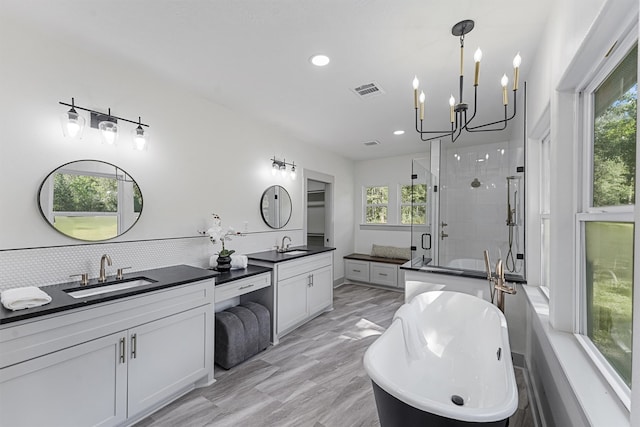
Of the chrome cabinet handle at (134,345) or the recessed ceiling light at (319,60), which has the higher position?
the recessed ceiling light at (319,60)

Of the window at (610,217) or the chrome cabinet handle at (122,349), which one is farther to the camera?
the chrome cabinet handle at (122,349)

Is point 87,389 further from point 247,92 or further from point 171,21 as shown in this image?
point 247,92

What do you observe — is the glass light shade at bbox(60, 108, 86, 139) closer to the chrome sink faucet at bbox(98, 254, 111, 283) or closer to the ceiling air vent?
the chrome sink faucet at bbox(98, 254, 111, 283)

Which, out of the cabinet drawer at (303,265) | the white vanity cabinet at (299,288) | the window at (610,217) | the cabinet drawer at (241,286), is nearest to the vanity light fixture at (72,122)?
the cabinet drawer at (241,286)

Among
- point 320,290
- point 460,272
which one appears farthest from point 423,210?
point 320,290

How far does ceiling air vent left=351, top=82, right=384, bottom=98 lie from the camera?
263 centimetres

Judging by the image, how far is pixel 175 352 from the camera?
204 cm

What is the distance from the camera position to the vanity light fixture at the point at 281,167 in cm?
388

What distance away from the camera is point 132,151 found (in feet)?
7.77

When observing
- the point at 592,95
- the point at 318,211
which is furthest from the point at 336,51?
the point at 318,211

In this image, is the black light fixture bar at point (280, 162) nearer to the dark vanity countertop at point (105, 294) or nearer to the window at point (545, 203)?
the dark vanity countertop at point (105, 294)

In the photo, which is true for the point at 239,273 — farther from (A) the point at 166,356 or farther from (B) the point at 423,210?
(B) the point at 423,210

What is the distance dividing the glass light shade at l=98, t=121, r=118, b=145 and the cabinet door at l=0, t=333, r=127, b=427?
4.95ft

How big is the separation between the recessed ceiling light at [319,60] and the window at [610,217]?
5.54 ft
